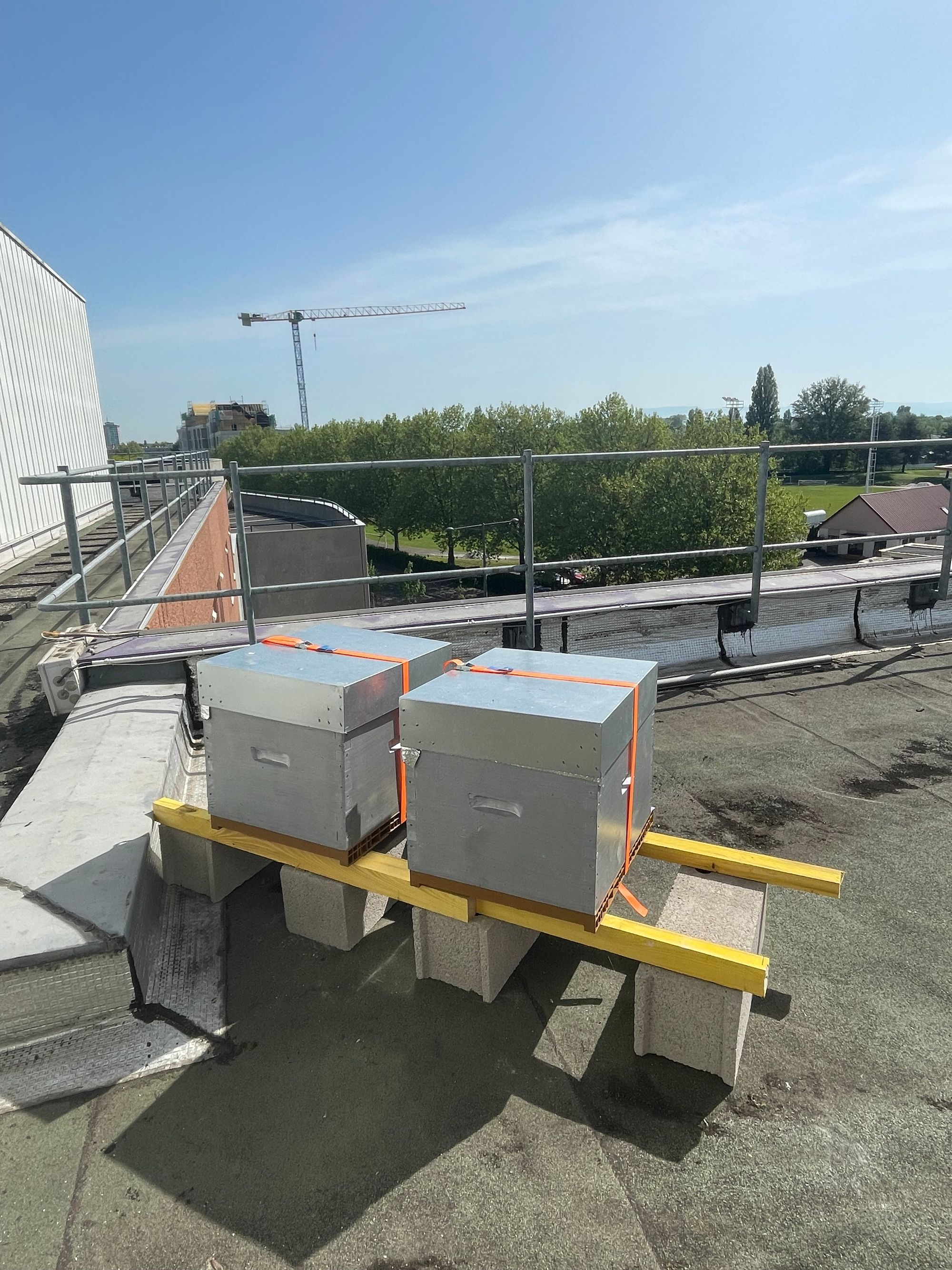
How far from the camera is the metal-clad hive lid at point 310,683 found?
310cm

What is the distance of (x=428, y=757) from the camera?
286cm

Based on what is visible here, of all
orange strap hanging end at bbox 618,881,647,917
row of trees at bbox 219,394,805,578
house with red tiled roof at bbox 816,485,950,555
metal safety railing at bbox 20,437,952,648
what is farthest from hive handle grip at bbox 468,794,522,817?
house with red tiled roof at bbox 816,485,950,555

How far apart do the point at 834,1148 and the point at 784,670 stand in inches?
204

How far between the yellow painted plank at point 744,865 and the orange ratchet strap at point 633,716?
253mm

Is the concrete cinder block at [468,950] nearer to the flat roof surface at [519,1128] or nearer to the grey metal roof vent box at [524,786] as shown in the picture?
the flat roof surface at [519,1128]

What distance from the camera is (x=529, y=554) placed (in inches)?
242

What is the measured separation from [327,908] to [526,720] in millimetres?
1539

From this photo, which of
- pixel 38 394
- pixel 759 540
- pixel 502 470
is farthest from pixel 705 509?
pixel 759 540

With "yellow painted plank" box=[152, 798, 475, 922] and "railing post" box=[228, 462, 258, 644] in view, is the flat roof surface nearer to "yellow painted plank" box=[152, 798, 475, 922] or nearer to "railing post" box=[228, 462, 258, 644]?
"yellow painted plank" box=[152, 798, 475, 922]

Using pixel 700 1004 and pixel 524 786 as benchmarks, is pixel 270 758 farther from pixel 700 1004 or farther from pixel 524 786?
pixel 700 1004

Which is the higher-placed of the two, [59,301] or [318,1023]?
[59,301]

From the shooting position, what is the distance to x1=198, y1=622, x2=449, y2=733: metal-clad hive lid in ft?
10.2

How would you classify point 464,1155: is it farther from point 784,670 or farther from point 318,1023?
point 784,670

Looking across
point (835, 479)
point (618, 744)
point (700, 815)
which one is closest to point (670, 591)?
point (700, 815)
